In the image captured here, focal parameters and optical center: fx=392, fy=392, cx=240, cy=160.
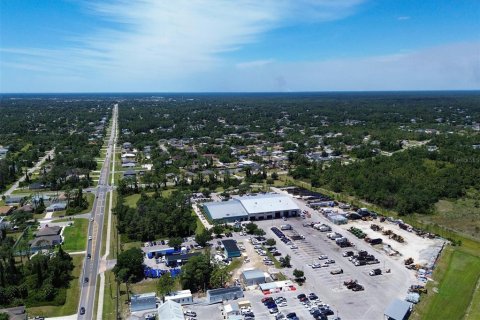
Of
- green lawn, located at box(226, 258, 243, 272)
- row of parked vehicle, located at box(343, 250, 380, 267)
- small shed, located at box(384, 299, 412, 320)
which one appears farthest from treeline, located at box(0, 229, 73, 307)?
row of parked vehicle, located at box(343, 250, 380, 267)

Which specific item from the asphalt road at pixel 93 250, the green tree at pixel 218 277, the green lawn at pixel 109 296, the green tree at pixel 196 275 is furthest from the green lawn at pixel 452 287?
the asphalt road at pixel 93 250

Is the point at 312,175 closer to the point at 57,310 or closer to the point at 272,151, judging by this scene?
the point at 272,151

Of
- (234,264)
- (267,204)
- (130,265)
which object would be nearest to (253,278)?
(234,264)

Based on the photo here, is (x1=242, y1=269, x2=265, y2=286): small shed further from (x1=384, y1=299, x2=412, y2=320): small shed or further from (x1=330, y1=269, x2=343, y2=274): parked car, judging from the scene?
(x1=384, y1=299, x2=412, y2=320): small shed

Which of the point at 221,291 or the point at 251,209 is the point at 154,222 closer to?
the point at 251,209

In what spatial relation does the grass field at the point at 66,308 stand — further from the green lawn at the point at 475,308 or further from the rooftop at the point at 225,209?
the green lawn at the point at 475,308

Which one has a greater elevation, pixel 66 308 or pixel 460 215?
pixel 460 215

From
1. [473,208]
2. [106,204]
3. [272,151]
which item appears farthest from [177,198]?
[272,151]
